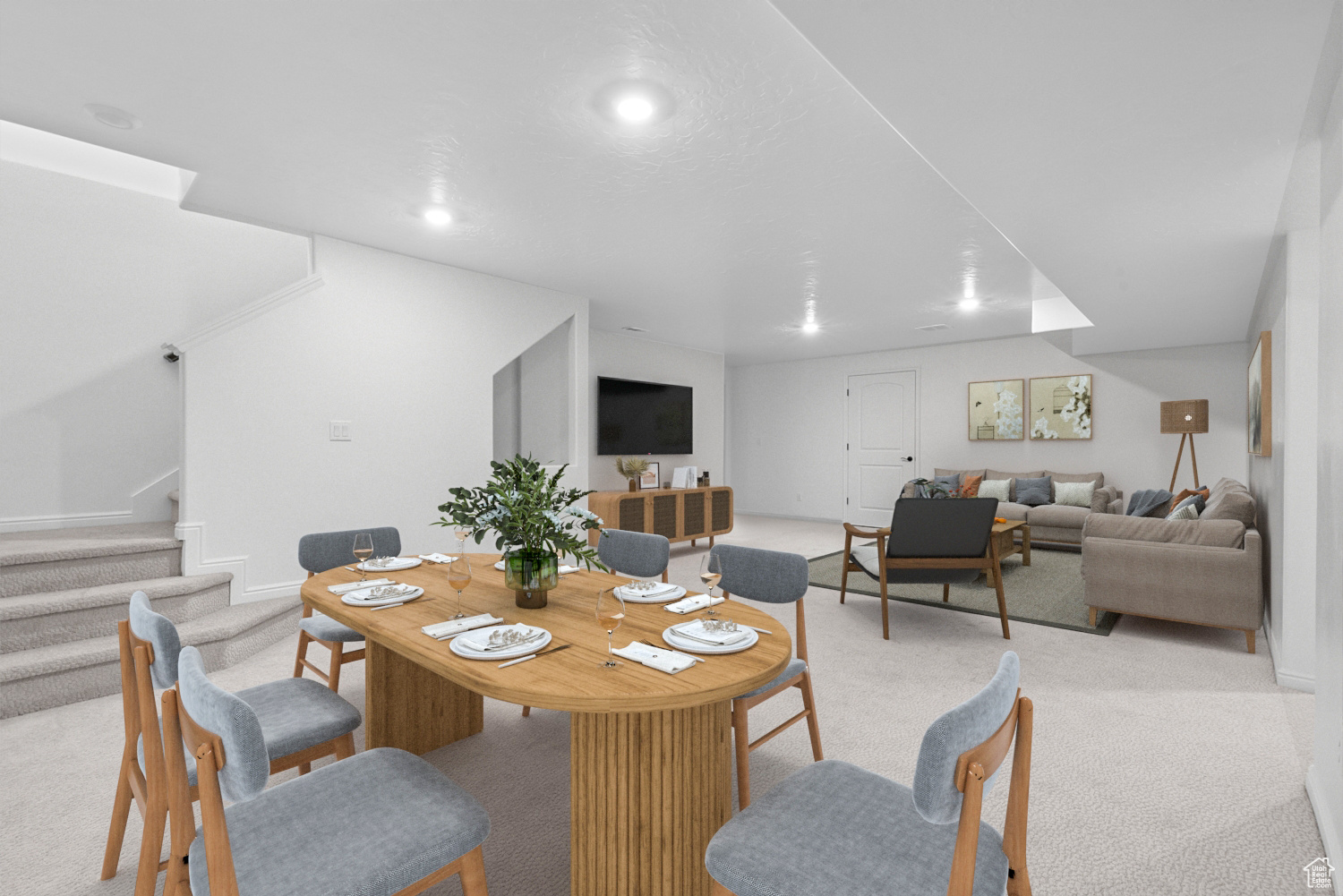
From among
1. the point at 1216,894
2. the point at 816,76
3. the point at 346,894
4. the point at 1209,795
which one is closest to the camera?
the point at 346,894

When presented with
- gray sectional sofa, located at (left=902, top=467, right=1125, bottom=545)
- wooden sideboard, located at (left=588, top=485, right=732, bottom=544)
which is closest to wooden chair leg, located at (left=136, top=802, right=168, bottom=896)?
wooden sideboard, located at (left=588, top=485, right=732, bottom=544)

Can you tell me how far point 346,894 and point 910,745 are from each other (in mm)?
2049

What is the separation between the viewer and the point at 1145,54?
5.53 ft

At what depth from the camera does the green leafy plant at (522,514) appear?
193 centimetres

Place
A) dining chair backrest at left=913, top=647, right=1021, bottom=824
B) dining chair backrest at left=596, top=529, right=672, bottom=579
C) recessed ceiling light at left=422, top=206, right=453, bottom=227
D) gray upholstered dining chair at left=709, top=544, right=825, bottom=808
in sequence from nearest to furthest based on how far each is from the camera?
dining chair backrest at left=913, top=647, right=1021, bottom=824 < gray upholstered dining chair at left=709, top=544, right=825, bottom=808 < dining chair backrest at left=596, top=529, right=672, bottom=579 < recessed ceiling light at left=422, top=206, right=453, bottom=227

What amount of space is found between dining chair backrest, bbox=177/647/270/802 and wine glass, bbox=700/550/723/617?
3.46ft

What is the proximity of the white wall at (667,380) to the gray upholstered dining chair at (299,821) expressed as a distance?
17.4 ft

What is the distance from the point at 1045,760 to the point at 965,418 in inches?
248

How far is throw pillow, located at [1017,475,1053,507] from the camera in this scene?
6.88 metres

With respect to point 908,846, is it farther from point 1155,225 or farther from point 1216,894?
point 1155,225

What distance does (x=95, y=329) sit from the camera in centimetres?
416

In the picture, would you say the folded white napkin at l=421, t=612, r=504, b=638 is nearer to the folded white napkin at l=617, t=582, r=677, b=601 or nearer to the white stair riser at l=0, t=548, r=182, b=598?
the folded white napkin at l=617, t=582, r=677, b=601

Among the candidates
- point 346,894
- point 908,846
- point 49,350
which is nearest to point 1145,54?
point 908,846

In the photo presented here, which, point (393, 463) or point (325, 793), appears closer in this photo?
point (325, 793)
